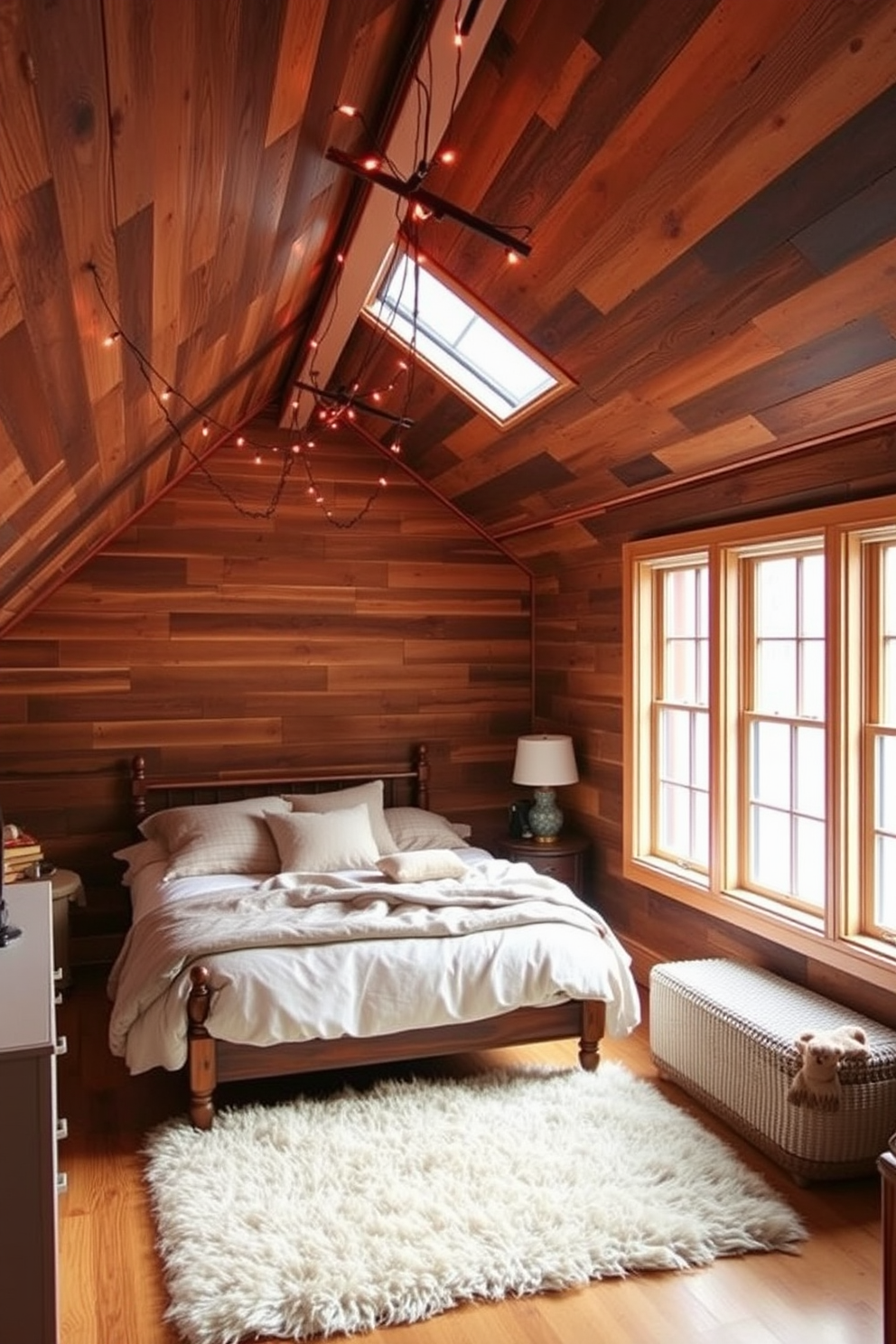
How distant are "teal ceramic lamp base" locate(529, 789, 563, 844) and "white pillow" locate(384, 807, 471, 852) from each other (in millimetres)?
402

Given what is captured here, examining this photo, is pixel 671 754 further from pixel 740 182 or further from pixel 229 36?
pixel 229 36

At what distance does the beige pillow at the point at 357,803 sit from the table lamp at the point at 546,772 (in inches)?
29.8

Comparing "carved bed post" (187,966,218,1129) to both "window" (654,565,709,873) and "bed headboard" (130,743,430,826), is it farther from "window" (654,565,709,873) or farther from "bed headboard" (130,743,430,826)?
"window" (654,565,709,873)

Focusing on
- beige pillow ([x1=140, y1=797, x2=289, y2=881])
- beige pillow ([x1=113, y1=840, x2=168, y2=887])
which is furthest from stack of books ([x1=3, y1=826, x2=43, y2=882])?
beige pillow ([x1=140, y1=797, x2=289, y2=881])

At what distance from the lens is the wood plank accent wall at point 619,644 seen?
342 cm

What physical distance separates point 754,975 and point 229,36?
3.37 m

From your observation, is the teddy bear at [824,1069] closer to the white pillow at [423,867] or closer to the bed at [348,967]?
the bed at [348,967]

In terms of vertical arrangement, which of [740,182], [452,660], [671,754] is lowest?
[671,754]

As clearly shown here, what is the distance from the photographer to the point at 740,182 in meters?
2.35

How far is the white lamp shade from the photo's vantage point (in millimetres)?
5245

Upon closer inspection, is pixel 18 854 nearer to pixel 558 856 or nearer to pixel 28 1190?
pixel 558 856

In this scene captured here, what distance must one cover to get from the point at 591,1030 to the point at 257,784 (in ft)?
7.91

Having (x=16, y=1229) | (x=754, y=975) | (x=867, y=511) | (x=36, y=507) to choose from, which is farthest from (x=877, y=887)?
(x=36, y=507)

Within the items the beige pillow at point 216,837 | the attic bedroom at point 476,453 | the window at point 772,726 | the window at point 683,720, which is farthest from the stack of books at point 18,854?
the window at point 683,720
